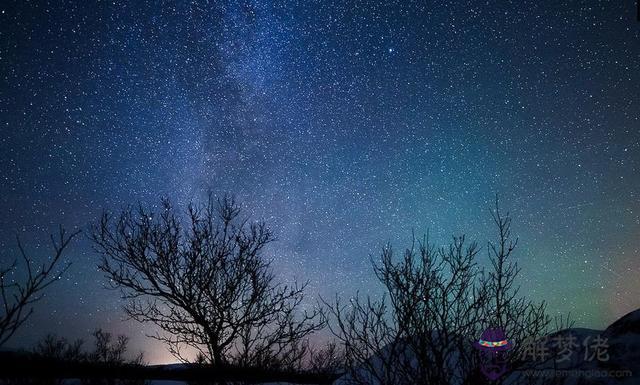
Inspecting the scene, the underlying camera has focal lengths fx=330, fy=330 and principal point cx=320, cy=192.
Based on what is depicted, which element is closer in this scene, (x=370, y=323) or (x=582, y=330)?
(x=370, y=323)

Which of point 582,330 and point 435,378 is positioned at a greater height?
point 435,378

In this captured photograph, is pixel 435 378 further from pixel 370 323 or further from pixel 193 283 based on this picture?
pixel 193 283

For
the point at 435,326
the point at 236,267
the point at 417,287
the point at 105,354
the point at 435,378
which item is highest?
the point at 236,267

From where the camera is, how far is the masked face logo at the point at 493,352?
13.0ft

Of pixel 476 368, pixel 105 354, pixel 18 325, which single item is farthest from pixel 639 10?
pixel 105 354

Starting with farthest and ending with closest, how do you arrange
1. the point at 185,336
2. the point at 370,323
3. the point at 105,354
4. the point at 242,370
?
1. the point at 105,354
2. the point at 185,336
3. the point at 242,370
4. the point at 370,323

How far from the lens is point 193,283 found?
819 cm

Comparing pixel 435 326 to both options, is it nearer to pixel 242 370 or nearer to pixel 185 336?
pixel 242 370

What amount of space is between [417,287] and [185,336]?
21.3 ft

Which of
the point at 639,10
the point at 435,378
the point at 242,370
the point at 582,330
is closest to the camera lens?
the point at 639,10

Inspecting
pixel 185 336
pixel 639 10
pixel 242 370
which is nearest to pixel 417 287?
pixel 639 10

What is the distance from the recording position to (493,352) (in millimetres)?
4125

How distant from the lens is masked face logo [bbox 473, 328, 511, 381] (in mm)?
3959

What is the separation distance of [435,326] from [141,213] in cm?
771
